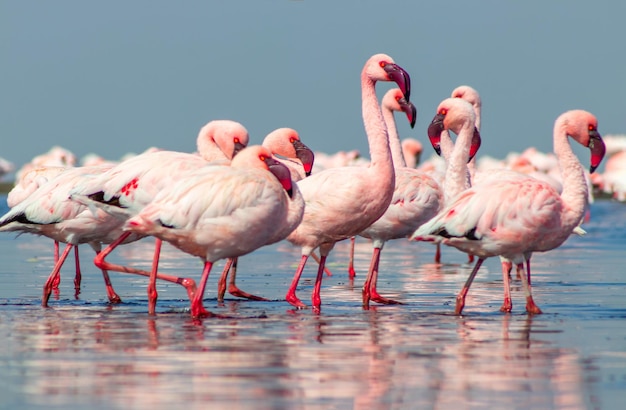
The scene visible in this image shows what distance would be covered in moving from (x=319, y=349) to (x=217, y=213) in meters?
1.71

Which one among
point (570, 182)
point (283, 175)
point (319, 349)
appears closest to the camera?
point (319, 349)

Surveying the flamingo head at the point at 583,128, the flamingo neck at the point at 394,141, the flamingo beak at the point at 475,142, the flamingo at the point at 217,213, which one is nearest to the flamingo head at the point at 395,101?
the flamingo neck at the point at 394,141

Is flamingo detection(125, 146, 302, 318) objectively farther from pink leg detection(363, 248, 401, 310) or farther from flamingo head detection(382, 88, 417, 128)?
flamingo head detection(382, 88, 417, 128)

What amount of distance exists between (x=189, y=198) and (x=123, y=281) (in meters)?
3.81

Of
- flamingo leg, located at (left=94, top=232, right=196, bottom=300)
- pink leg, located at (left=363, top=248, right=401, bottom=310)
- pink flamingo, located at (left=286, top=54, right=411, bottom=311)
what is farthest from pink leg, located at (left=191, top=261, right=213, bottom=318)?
pink leg, located at (left=363, top=248, right=401, bottom=310)

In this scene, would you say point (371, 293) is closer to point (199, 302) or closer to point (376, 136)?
point (376, 136)

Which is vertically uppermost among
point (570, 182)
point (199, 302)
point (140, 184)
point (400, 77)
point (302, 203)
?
point (400, 77)

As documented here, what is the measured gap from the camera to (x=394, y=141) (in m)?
12.7

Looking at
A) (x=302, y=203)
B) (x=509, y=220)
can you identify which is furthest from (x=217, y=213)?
(x=509, y=220)

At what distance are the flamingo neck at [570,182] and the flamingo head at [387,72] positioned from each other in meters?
1.30

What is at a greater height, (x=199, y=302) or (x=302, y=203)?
(x=302, y=203)

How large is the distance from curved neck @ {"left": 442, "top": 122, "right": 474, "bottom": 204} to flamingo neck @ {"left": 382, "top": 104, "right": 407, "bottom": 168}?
153 centimetres

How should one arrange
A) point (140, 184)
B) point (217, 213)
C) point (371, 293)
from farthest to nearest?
point (371, 293)
point (140, 184)
point (217, 213)

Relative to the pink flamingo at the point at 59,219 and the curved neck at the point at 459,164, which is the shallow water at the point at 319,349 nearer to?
the pink flamingo at the point at 59,219
